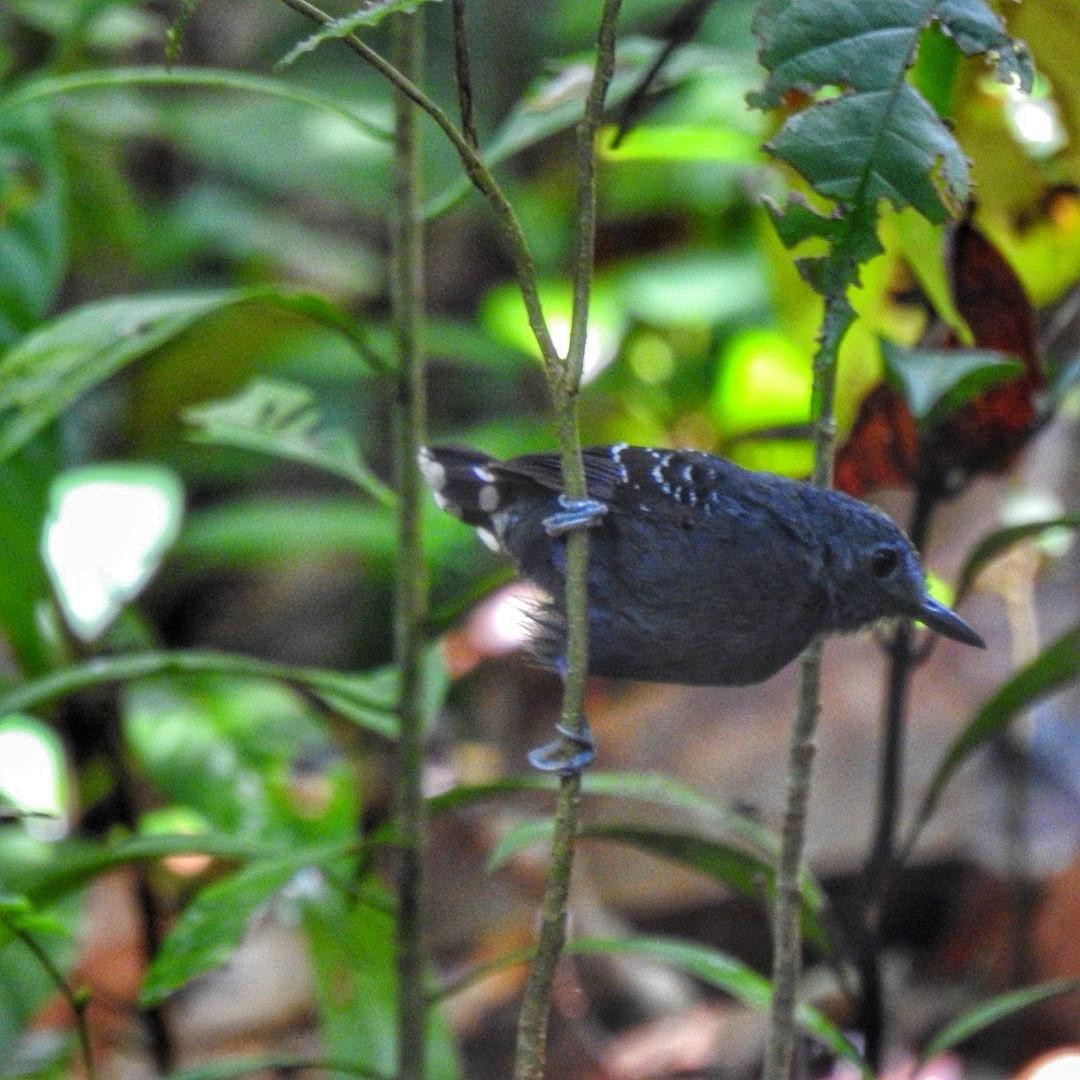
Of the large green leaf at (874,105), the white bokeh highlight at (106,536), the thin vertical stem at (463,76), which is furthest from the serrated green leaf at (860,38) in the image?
the white bokeh highlight at (106,536)

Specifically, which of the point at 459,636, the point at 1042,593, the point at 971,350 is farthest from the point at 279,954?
the point at 971,350

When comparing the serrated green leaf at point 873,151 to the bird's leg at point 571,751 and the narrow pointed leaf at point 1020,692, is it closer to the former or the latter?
the bird's leg at point 571,751

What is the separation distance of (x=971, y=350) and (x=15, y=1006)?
1.77 metres

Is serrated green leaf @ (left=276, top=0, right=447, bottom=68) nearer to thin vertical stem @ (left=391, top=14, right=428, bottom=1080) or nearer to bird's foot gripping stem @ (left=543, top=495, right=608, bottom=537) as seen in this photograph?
bird's foot gripping stem @ (left=543, top=495, right=608, bottom=537)

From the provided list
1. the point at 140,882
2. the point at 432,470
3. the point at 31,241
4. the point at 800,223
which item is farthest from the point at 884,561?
the point at 140,882

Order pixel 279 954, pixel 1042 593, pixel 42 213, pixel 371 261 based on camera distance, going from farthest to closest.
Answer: pixel 371 261 < pixel 1042 593 < pixel 279 954 < pixel 42 213

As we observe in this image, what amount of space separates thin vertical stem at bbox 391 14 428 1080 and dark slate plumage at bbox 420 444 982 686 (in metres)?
0.39

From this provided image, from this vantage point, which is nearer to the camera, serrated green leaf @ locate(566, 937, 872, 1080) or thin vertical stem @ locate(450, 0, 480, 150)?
thin vertical stem @ locate(450, 0, 480, 150)

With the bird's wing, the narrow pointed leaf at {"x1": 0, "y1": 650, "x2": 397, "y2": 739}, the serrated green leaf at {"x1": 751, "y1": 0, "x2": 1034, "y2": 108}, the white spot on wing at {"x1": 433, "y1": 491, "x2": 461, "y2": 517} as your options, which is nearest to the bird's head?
the bird's wing

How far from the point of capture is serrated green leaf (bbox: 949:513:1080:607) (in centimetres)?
203

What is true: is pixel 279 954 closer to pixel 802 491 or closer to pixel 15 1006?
pixel 15 1006

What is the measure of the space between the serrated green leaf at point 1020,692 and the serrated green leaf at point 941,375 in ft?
1.21

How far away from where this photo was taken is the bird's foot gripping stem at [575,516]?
1427 mm

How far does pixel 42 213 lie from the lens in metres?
2.60
